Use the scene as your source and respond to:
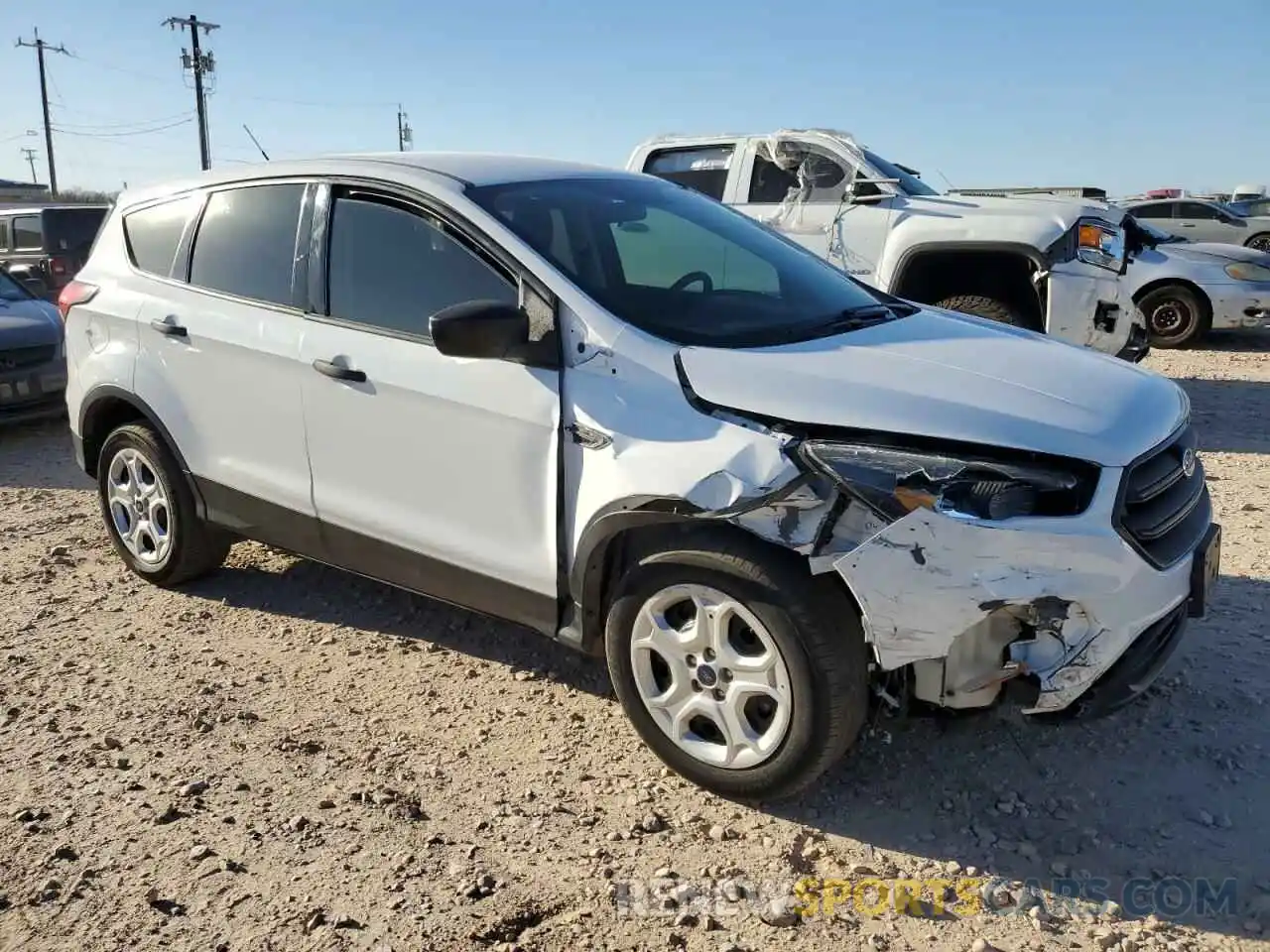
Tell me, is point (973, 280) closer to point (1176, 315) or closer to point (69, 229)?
point (1176, 315)

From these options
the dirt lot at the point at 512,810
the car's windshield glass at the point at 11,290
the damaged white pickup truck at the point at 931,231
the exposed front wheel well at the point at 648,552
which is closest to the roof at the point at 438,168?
the exposed front wheel well at the point at 648,552

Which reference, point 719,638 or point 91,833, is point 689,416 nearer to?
point 719,638

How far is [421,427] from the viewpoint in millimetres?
3361

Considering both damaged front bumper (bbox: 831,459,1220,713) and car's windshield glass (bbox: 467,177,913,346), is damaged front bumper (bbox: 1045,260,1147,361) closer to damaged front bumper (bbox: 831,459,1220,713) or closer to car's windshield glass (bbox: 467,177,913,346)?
car's windshield glass (bbox: 467,177,913,346)

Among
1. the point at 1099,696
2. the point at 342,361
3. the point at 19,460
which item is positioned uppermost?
the point at 342,361

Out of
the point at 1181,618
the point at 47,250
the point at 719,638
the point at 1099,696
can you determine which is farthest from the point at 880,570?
the point at 47,250

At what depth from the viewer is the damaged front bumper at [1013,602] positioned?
98.2 inches

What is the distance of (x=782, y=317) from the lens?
3.40m

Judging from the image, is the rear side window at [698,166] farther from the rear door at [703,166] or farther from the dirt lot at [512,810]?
the dirt lot at [512,810]

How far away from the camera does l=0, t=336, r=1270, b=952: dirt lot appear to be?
2500mm

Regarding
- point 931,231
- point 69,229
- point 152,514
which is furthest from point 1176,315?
point 69,229

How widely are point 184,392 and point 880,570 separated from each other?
2.97 meters

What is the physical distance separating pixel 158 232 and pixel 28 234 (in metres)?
10.0

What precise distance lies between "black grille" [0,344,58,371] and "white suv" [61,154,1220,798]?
169 inches
